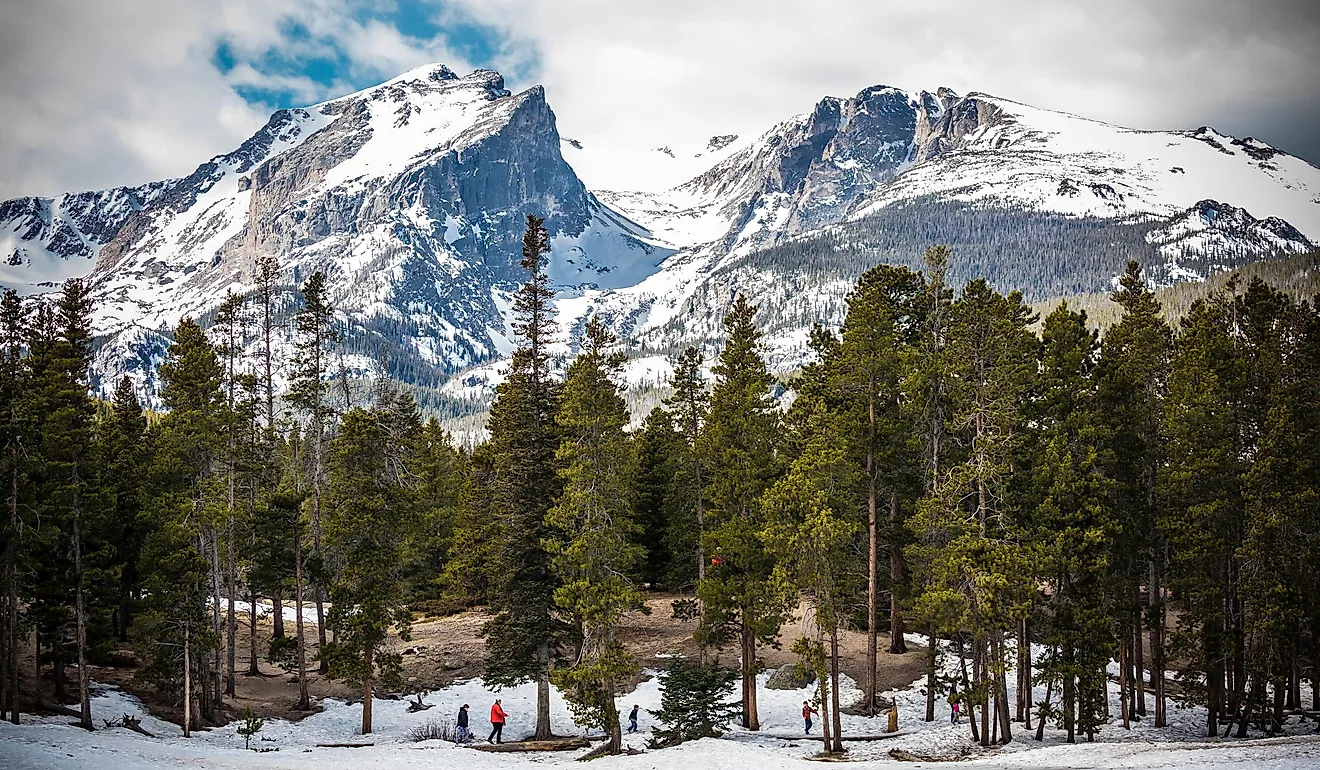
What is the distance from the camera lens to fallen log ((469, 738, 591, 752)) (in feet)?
109

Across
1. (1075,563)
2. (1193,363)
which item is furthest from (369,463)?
(1193,363)

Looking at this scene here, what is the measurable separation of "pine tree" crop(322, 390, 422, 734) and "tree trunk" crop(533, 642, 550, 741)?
18.3 ft

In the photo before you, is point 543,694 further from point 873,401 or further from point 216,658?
point 873,401

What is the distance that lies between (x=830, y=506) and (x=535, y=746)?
14126 millimetres

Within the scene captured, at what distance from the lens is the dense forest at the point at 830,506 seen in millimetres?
29578

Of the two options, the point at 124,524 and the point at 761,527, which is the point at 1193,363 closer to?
the point at 761,527

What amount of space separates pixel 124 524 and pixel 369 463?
15917 millimetres

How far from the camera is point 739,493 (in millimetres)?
33781

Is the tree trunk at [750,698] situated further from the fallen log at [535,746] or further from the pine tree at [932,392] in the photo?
the pine tree at [932,392]

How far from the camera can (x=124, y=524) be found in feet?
140

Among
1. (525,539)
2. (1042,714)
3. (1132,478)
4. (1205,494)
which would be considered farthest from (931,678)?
(525,539)

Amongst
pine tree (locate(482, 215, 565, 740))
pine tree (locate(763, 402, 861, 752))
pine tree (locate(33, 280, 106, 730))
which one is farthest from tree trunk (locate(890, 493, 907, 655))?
pine tree (locate(33, 280, 106, 730))

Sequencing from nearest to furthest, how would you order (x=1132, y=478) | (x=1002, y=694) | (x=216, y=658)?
1. (x=1002, y=694)
2. (x=1132, y=478)
3. (x=216, y=658)

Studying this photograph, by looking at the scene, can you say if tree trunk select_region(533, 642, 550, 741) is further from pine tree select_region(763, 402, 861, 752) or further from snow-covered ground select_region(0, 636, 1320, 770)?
pine tree select_region(763, 402, 861, 752)
